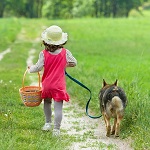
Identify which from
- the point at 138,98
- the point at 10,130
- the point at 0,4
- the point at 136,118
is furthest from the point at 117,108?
the point at 0,4

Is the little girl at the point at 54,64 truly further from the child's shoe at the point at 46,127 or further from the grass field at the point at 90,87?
the grass field at the point at 90,87

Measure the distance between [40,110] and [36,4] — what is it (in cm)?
8626

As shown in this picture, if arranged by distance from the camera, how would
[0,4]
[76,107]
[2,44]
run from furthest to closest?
[0,4]
[2,44]
[76,107]

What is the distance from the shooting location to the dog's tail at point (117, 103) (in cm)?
830

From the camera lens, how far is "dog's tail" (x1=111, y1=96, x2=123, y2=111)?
27.2 feet

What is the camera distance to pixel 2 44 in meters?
30.0

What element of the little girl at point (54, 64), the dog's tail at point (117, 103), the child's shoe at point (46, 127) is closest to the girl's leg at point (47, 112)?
the child's shoe at point (46, 127)

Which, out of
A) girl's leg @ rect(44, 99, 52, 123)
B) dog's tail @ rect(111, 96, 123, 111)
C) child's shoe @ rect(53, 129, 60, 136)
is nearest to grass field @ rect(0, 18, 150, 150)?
child's shoe @ rect(53, 129, 60, 136)

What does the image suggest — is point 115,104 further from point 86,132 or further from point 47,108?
point 47,108

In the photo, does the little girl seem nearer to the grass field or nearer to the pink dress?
the pink dress

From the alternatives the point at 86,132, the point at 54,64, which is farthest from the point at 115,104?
the point at 54,64

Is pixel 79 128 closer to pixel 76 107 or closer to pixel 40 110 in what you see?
pixel 40 110

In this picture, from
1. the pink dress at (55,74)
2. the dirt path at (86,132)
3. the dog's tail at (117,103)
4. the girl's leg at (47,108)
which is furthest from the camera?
the girl's leg at (47,108)

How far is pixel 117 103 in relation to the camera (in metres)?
8.32
